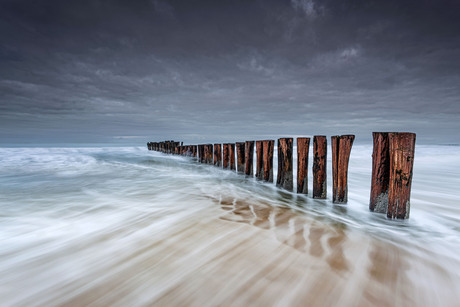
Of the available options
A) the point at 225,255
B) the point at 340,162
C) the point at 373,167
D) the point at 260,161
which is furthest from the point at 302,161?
the point at 225,255

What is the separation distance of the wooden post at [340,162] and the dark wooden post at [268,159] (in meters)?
1.99

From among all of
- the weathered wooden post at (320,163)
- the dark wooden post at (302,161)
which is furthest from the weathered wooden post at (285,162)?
the weathered wooden post at (320,163)

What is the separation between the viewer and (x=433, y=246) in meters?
2.30

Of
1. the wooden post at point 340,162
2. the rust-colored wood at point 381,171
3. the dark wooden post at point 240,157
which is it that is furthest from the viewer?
the dark wooden post at point 240,157

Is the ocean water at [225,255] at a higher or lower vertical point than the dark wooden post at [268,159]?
lower

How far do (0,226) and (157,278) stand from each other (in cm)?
252

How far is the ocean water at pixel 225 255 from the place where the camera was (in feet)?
4.81

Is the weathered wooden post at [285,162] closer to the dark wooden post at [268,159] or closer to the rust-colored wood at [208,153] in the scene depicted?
the dark wooden post at [268,159]

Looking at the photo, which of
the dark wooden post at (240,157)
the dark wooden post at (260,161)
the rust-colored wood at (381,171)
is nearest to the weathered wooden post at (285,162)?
the dark wooden post at (260,161)

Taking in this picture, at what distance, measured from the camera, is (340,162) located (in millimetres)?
3549

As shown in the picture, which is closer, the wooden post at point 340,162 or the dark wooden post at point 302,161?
the wooden post at point 340,162

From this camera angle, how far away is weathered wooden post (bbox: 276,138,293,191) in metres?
4.71

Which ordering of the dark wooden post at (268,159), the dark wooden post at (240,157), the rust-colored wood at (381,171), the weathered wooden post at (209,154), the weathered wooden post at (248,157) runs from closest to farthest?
1. the rust-colored wood at (381,171)
2. the dark wooden post at (268,159)
3. the weathered wooden post at (248,157)
4. the dark wooden post at (240,157)
5. the weathered wooden post at (209,154)

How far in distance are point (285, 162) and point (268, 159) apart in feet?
3.06
